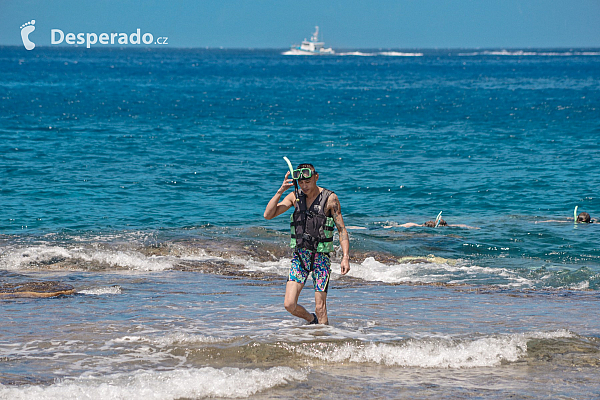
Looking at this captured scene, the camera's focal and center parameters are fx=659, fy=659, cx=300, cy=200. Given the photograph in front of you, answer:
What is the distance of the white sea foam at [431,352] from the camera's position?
7.60 meters

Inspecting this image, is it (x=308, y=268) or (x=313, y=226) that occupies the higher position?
(x=313, y=226)

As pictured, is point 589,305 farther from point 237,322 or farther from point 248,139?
point 248,139

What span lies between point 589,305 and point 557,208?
423 inches

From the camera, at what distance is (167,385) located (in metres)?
6.74

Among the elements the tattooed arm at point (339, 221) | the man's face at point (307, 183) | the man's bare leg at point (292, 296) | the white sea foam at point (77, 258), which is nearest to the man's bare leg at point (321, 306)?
the man's bare leg at point (292, 296)

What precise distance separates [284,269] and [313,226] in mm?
5463

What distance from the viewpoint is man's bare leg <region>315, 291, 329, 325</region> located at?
8211 millimetres

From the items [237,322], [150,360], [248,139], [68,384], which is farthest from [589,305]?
[248,139]

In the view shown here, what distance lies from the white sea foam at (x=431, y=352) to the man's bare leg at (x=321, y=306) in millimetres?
630

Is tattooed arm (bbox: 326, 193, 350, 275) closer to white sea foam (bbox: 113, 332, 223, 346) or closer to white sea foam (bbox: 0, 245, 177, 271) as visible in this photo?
white sea foam (bbox: 113, 332, 223, 346)

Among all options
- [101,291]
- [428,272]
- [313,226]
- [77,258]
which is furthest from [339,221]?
[77,258]

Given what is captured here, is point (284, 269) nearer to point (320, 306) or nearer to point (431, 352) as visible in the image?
point (320, 306)

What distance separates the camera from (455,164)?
27.9m

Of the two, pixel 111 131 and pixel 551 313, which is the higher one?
pixel 111 131
